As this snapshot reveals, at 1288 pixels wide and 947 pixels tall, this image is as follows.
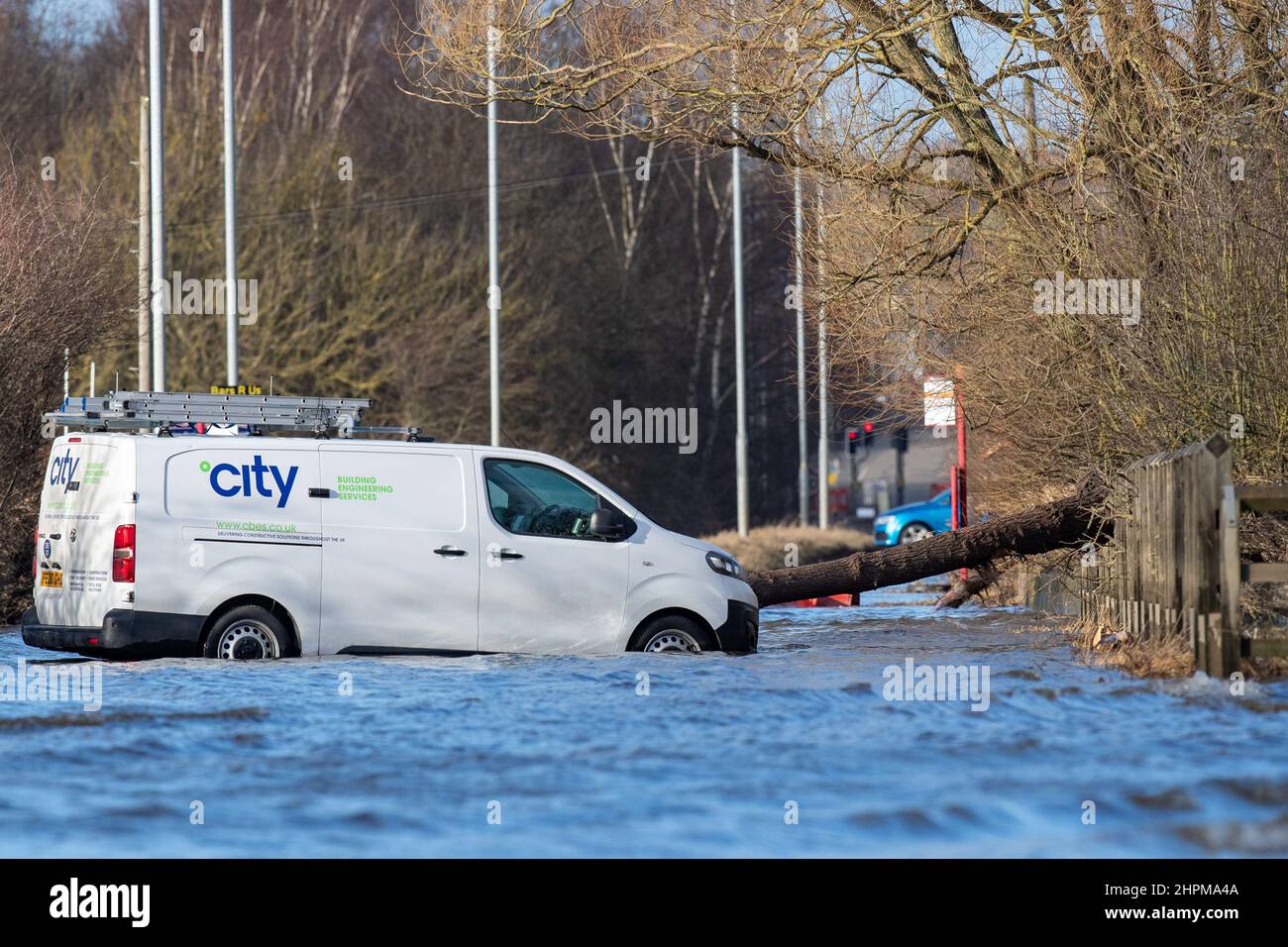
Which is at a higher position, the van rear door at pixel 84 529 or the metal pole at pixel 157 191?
the metal pole at pixel 157 191

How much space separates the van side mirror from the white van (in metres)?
0.01

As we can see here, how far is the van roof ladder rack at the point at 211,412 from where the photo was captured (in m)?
13.2

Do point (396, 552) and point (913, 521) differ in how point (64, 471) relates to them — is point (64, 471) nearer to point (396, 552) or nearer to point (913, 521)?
point (396, 552)

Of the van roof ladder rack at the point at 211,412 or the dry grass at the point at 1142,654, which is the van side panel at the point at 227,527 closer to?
the van roof ladder rack at the point at 211,412

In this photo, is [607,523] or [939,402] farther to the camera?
[939,402]

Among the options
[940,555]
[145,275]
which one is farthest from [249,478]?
[145,275]

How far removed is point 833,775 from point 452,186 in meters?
42.0

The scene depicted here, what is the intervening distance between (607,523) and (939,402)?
8.56m

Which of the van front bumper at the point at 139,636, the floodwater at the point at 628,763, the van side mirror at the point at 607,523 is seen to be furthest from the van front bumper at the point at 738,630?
the van front bumper at the point at 139,636

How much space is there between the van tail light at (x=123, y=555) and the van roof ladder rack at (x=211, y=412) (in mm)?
783

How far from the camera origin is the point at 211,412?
13.5 metres

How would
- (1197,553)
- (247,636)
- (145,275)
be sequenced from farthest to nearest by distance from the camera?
(145,275), (247,636), (1197,553)

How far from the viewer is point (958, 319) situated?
19.3 meters
